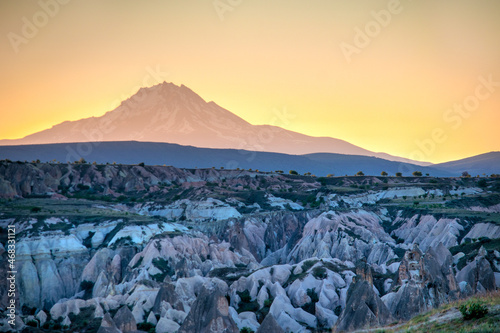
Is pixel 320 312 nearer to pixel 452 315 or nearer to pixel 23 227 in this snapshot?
pixel 452 315

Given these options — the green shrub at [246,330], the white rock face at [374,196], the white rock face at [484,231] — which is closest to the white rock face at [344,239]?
the white rock face at [484,231]

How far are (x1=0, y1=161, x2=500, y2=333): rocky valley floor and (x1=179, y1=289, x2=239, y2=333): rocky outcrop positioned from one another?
116 mm

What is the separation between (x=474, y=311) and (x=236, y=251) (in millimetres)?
69706

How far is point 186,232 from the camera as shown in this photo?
92750mm

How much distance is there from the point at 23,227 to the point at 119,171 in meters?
69.0

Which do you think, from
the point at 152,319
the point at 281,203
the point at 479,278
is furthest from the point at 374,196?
the point at 152,319

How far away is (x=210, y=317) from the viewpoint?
44.6 metres

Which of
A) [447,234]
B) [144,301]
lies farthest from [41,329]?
[447,234]

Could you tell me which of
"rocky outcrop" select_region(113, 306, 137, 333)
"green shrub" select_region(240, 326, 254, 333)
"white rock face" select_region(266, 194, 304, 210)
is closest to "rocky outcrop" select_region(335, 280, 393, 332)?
"green shrub" select_region(240, 326, 254, 333)

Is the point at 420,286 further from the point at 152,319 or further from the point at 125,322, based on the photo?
the point at 125,322

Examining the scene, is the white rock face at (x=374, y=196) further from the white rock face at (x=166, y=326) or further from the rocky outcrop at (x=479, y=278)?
the white rock face at (x=166, y=326)

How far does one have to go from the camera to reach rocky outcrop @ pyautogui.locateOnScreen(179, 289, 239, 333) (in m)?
44.2

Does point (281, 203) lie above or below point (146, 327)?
above

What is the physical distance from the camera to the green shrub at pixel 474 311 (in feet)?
79.7
